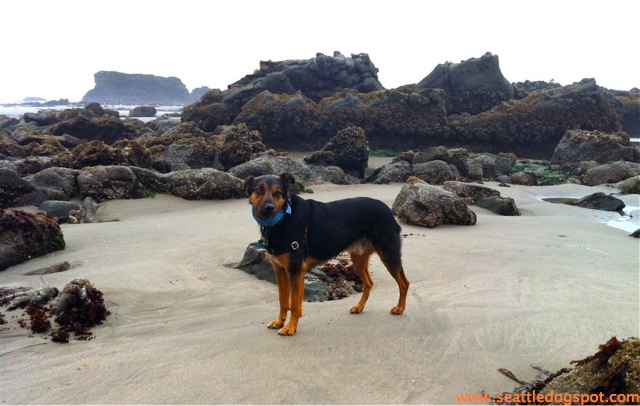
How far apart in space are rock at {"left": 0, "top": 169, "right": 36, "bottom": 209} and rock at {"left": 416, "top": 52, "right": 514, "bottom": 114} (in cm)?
2935

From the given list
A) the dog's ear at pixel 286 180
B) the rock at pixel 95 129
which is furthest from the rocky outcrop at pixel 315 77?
the dog's ear at pixel 286 180

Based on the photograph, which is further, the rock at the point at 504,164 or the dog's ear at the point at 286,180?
the rock at the point at 504,164

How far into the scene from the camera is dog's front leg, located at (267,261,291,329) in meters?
4.83

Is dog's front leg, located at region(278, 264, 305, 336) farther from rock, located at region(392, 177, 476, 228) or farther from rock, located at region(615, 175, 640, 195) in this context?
rock, located at region(615, 175, 640, 195)

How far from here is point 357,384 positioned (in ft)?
11.9

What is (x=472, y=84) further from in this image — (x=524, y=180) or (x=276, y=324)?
(x=276, y=324)

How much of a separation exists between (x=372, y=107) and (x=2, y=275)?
2528 centimetres

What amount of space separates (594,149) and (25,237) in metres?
24.9

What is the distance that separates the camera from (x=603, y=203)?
13336mm

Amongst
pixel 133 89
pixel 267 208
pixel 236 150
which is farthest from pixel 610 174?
pixel 133 89

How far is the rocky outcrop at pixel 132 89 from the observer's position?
155625 mm

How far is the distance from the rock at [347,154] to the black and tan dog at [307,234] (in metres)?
13.2

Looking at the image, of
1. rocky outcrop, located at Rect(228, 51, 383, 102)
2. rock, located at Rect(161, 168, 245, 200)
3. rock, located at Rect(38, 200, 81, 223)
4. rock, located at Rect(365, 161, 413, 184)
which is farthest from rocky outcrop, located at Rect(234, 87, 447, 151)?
rock, located at Rect(38, 200, 81, 223)

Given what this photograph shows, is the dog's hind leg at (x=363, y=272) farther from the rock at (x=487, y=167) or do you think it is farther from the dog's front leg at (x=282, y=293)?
the rock at (x=487, y=167)
